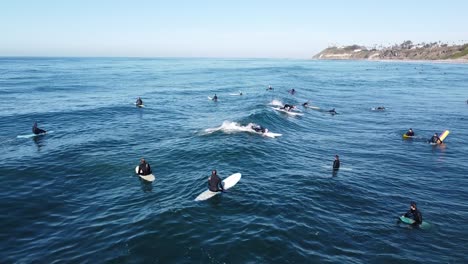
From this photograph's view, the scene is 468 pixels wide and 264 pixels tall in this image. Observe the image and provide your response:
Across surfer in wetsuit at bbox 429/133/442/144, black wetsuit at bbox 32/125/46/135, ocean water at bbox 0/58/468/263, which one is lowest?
ocean water at bbox 0/58/468/263

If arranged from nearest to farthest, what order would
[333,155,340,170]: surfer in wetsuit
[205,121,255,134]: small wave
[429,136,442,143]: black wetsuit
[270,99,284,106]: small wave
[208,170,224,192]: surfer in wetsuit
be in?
[208,170,224,192]: surfer in wetsuit → [333,155,340,170]: surfer in wetsuit → [429,136,442,143]: black wetsuit → [205,121,255,134]: small wave → [270,99,284,106]: small wave

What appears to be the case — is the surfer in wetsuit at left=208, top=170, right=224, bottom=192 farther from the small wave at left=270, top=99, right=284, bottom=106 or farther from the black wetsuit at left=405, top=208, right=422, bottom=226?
the small wave at left=270, top=99, right=284, bottom=106

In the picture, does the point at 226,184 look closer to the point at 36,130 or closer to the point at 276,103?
the point at 36,130

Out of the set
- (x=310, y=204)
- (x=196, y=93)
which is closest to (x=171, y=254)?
(x=310, y=204)

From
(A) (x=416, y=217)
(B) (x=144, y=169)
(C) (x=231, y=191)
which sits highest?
(B) (x=144, y=169)

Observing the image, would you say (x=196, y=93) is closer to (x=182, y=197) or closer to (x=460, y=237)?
(x=182, y=197)

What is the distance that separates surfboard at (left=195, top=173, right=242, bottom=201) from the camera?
75.2 feet

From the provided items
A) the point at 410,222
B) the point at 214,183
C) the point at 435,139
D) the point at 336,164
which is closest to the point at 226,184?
the point at 214,183

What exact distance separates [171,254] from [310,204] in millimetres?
10600

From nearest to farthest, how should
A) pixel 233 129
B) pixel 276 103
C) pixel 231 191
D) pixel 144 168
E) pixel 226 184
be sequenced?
1. pixel 231 191
2. pixel 226 184
3. pixel 144 168
4. pixel 233 129
5. pixel 276 103

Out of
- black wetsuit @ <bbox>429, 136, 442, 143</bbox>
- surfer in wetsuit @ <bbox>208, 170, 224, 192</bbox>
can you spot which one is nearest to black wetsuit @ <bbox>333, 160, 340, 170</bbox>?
surfer in wetsuit @ <bbox>208, 170, 224, 192</bbox>

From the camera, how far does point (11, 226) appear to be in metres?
19.5

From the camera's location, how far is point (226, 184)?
81.1ft

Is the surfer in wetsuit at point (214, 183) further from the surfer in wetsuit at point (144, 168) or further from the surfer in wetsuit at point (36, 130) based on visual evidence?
the surfer in wetsuit at point (36, 130)
